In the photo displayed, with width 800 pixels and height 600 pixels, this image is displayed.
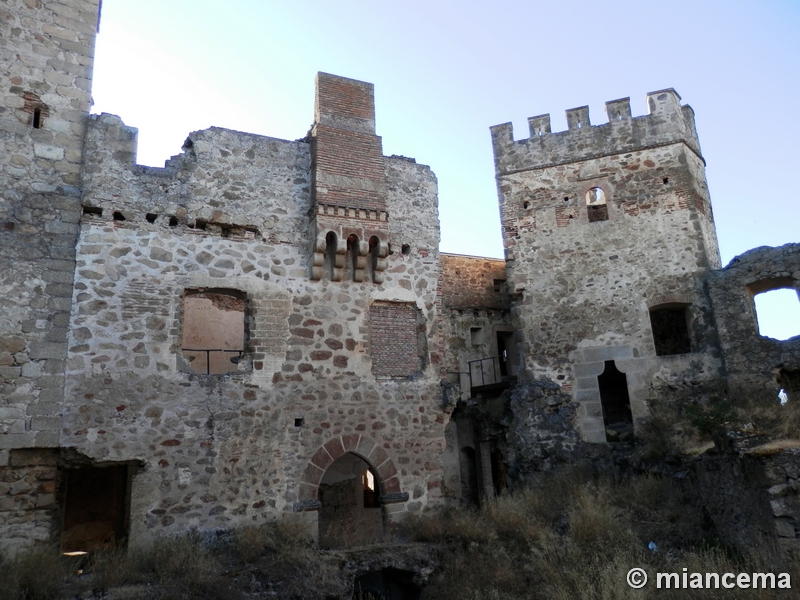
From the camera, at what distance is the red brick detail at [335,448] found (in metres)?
10.2

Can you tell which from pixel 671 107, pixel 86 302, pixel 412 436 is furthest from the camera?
pixel 671 107

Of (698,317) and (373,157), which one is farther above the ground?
(373,157)

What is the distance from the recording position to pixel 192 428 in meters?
9.33

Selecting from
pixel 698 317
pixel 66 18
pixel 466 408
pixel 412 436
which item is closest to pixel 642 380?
pixel 698 317

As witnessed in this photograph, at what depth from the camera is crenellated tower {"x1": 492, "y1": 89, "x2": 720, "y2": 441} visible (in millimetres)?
14016

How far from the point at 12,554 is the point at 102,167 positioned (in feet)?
17.7

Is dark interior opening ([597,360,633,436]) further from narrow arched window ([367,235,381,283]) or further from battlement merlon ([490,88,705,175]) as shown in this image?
narrow arched window ([367,235,381,283])

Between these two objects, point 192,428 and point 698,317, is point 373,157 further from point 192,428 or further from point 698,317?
point 698,317

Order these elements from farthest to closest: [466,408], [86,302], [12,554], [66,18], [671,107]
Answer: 1. [466,408]
2. [671,107]
3. [66,18]
4. [86,302]
5. [12,554]

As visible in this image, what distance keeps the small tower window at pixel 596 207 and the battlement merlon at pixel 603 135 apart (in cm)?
90

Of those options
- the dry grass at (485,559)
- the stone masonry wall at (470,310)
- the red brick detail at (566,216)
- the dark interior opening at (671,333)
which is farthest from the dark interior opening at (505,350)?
the dry grass at (485,559)

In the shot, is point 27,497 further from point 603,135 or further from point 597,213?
point 603,135

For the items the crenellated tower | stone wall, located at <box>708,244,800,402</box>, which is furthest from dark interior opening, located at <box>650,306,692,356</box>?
stone wall, located at <box>708,244,800,402</box>

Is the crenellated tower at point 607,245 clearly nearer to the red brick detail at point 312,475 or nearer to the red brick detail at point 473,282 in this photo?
the red brick detail at point 473,282
